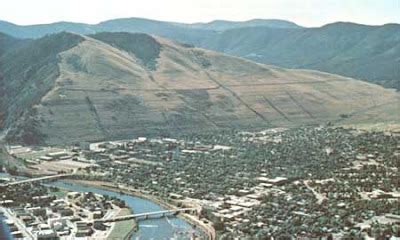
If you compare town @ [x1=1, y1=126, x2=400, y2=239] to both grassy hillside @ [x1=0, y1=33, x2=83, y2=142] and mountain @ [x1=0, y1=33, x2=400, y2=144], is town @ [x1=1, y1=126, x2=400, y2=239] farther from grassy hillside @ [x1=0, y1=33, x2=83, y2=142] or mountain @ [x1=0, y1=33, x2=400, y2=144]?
grassy hillside @ [x1=0, y1=33, x2=83, y2=142]

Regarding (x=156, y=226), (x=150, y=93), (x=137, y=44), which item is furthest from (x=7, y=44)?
(x=156, y=226)

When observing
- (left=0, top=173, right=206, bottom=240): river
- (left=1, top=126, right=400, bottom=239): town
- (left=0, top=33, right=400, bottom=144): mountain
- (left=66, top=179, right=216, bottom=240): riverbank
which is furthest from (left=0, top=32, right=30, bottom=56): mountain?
(left=0, top=173, right=206, bottom=240): river

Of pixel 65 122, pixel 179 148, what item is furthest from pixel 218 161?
pixel 65 122

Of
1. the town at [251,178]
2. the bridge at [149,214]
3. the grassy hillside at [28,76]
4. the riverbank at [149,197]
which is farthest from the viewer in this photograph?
the grassy hillside at [28,76]

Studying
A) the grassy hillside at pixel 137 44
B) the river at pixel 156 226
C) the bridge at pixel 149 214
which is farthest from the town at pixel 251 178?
the grassy hillside at pixel 137 44

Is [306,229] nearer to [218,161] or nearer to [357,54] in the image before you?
[218,161]

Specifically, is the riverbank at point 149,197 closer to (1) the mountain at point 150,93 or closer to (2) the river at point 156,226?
(2) the river at point 156,226

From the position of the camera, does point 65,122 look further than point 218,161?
Yes
